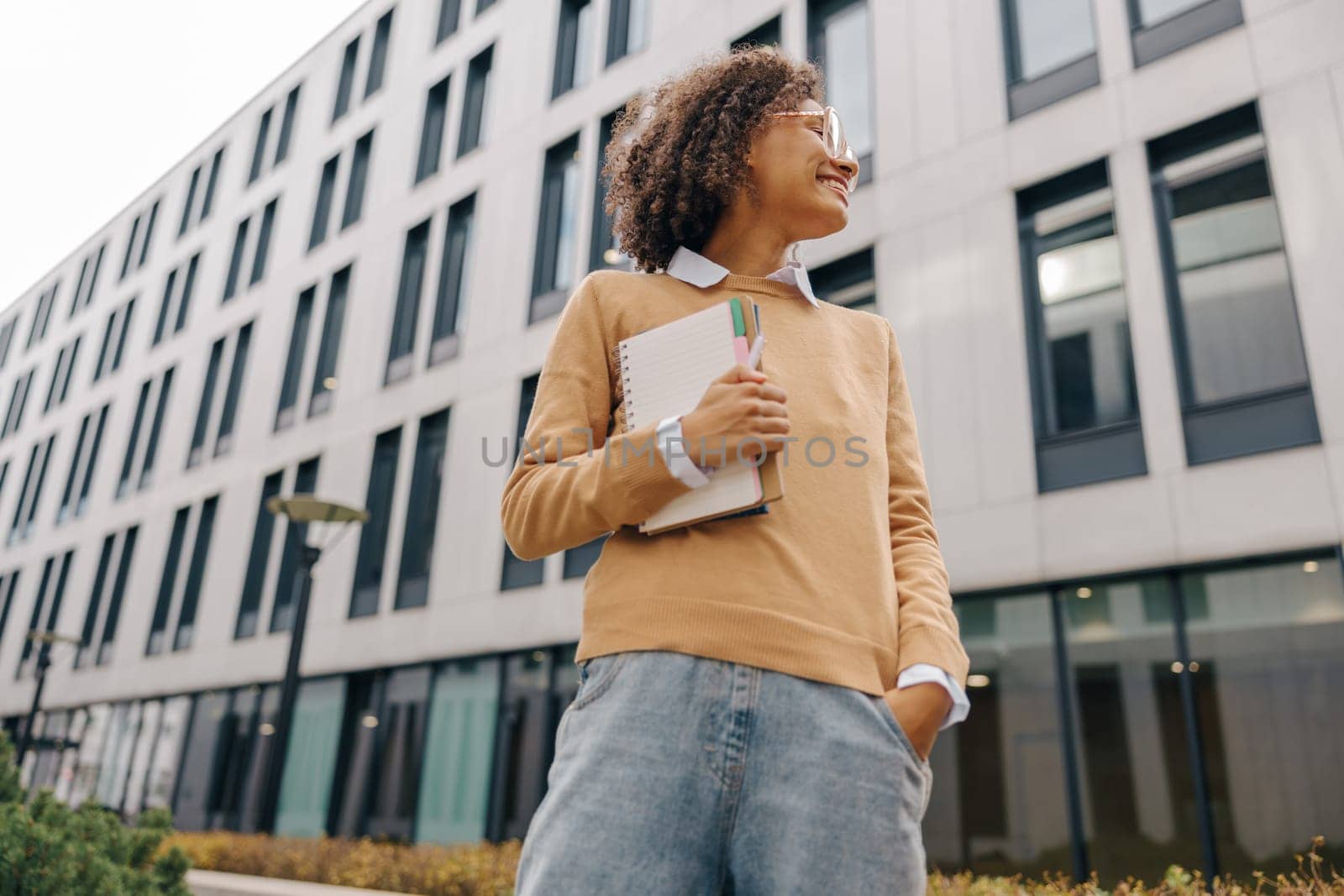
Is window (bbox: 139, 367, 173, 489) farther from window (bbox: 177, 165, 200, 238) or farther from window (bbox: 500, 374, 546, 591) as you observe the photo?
window (bbox: 500, 374, 546, 591)

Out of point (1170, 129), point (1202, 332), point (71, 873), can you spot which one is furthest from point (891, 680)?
point (1170, 129)

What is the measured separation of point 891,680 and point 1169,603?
8.08 meters

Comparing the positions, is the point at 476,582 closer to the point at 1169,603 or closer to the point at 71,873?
the point at 1169,603

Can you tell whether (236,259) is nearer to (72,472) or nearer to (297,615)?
(72,472)

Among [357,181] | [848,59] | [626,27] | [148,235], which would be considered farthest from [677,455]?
[148,235]

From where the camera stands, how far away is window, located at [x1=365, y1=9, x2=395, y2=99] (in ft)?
69.8

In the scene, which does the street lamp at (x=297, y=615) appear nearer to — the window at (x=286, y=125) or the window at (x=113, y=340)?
the window at (x=286, y=125)

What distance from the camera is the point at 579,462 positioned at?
1.64 meters

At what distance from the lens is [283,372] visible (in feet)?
66.4

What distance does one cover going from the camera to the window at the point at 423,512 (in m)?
15.3

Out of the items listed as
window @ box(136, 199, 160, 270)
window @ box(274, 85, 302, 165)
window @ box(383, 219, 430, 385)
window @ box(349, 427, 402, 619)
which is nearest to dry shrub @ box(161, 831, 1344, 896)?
window @ box(349, 427, 402, 619)

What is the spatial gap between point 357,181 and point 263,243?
417 cm

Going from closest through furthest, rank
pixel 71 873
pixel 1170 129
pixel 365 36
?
pixel 71 873 < pixel 1170 129 < pixel 365 36

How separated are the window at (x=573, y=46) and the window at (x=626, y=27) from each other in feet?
1.63
